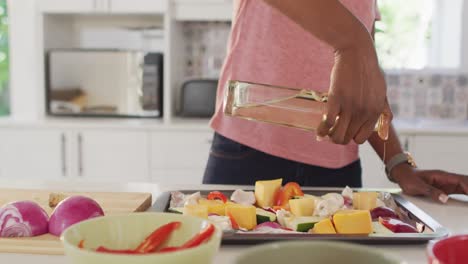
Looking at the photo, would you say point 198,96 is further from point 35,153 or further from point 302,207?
point 302,207

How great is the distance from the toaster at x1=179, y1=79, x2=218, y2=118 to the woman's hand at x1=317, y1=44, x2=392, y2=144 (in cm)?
177

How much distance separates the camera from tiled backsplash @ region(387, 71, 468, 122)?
2.72 meters

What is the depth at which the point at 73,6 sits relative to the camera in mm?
2469

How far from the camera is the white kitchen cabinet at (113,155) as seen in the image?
2.38 m

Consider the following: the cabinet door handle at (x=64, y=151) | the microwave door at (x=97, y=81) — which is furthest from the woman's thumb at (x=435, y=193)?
the cabinet door handle at (x=64, y=151)

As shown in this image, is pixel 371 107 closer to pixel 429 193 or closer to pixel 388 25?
pixel 429 193

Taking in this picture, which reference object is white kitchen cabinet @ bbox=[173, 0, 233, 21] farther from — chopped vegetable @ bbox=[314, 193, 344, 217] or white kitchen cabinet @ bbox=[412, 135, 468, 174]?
chopped vegetable @ bbox=[314, 193, 344, 217]

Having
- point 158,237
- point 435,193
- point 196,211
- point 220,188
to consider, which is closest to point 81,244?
point 158,237

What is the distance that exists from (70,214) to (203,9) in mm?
1801

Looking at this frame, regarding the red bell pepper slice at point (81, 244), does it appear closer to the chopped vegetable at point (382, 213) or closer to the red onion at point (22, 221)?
the red onion at point (22, 221)

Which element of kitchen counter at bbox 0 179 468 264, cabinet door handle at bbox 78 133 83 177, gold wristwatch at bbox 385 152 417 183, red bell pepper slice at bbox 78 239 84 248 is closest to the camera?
→ red bell pepper slice at bbox 78 239 84 248

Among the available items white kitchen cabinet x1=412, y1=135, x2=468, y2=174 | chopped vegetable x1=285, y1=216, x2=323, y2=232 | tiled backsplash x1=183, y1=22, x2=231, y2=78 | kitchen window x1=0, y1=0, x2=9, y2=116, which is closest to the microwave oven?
tiled backsplash x1=183, y1=22, x2=231, y2=78

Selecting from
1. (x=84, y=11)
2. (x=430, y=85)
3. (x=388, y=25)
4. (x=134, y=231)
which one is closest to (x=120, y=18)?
(x=84, y=11)

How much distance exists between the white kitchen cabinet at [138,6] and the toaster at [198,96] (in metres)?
0.33
